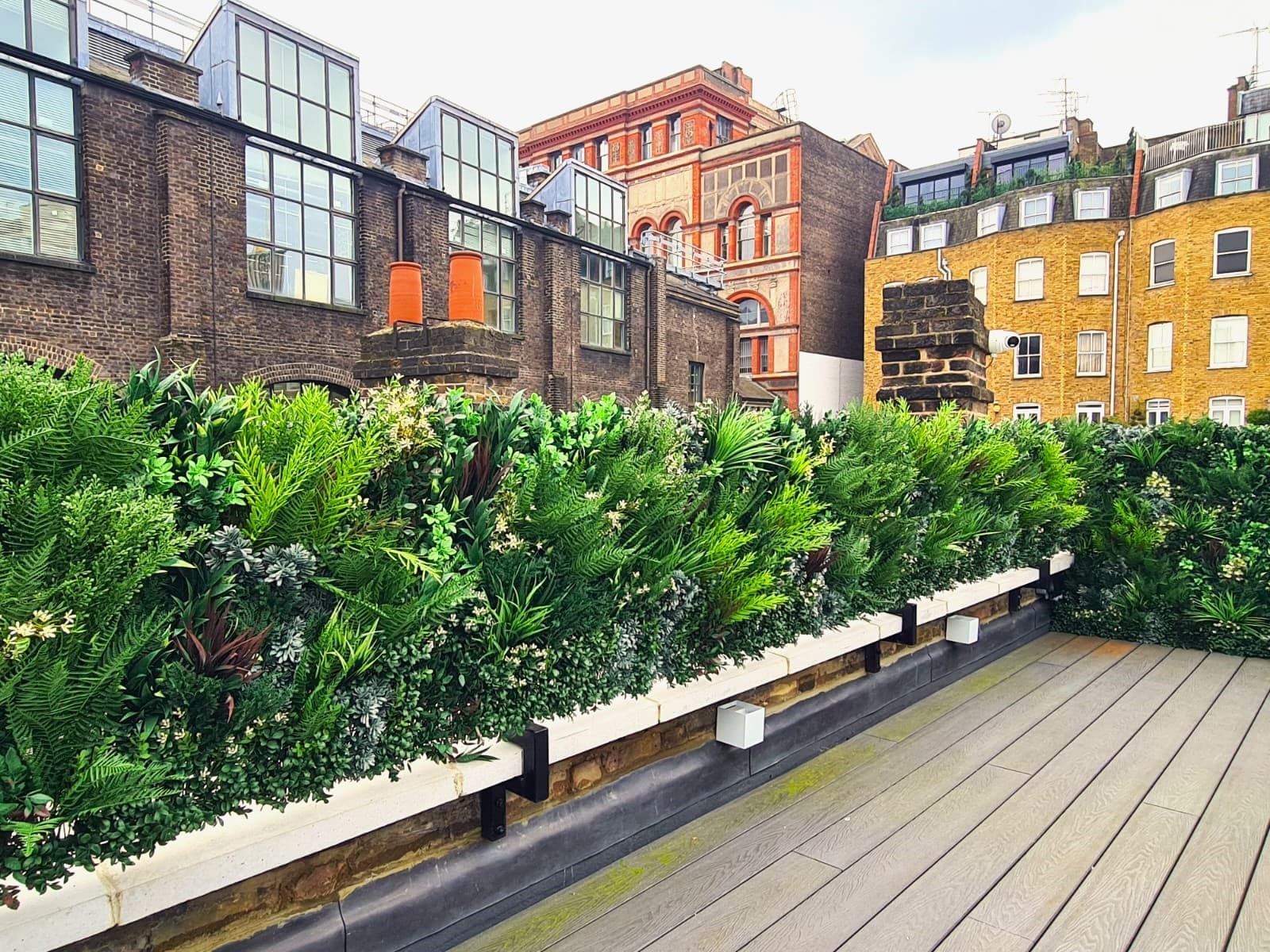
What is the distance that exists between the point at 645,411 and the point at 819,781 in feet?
5.58

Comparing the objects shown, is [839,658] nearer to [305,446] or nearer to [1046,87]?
[305,446]

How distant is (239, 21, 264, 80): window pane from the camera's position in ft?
48.8

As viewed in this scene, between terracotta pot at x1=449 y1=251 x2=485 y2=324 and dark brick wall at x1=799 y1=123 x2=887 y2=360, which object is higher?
dark brick wall at x1=799 y1=123 x2=887 y2=360

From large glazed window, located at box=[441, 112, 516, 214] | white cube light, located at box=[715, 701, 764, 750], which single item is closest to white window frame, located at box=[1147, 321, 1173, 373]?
large glazed window, located at box=[441, 112, 516, 214]

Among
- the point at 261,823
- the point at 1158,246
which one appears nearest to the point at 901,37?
the point at 261,823

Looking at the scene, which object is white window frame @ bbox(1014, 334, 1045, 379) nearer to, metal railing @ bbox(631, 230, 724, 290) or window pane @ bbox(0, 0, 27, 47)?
metal railing @ bbox(631, 230, 724, 290)

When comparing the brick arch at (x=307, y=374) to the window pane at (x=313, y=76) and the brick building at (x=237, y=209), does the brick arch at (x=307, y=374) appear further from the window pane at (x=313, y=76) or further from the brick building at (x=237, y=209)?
the window pane at (x=313, y=76)

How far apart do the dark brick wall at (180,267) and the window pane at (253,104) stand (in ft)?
2.53

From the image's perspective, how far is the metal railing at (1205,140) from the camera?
86.3 feet

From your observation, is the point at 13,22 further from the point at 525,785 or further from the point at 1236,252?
the point at 1236,252

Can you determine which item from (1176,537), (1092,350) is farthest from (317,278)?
(1092,350)

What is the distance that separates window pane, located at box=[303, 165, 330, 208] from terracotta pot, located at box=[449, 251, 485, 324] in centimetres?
879

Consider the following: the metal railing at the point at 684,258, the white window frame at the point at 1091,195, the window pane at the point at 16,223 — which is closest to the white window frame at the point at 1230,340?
the white window frame at the point at 1091,195

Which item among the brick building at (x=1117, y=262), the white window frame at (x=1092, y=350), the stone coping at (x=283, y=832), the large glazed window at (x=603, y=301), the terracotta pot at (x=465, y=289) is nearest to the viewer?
the stone coping at (x=283, y=832)
